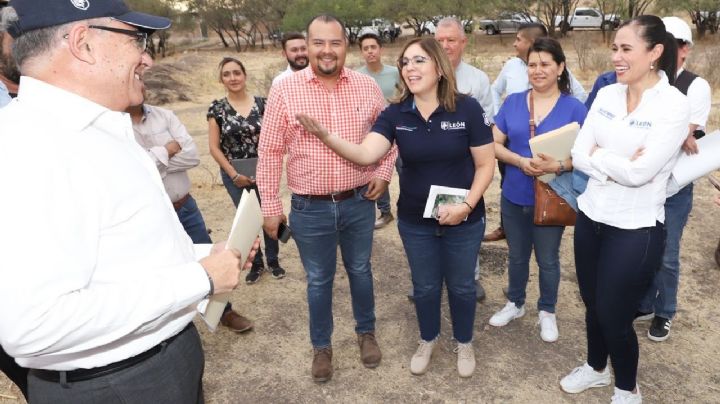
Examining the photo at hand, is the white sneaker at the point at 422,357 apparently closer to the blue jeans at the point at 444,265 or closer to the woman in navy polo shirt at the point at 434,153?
the blue jeans at the point at 444,265

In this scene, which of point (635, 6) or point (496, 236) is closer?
point (496, 236)

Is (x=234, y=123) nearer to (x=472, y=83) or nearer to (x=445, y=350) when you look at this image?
(x=472, y=83)

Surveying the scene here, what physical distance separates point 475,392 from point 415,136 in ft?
5.27

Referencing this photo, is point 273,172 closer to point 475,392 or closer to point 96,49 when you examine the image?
point 96,49

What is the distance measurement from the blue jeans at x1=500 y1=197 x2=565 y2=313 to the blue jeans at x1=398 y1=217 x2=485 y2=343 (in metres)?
0.58

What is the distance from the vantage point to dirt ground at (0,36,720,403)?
3.06 metres

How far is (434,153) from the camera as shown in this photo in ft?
9.06

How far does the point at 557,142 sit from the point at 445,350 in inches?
63.1

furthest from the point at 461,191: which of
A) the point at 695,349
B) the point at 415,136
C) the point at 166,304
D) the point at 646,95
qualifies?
the point at 695,349

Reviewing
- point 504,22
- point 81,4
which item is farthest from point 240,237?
point 504,22

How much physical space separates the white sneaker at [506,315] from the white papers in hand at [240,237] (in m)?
2.21

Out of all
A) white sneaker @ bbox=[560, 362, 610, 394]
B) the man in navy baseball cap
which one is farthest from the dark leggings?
the man in navy baseball cap

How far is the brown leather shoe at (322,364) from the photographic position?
3.20m

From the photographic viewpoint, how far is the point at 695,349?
3334 mm
